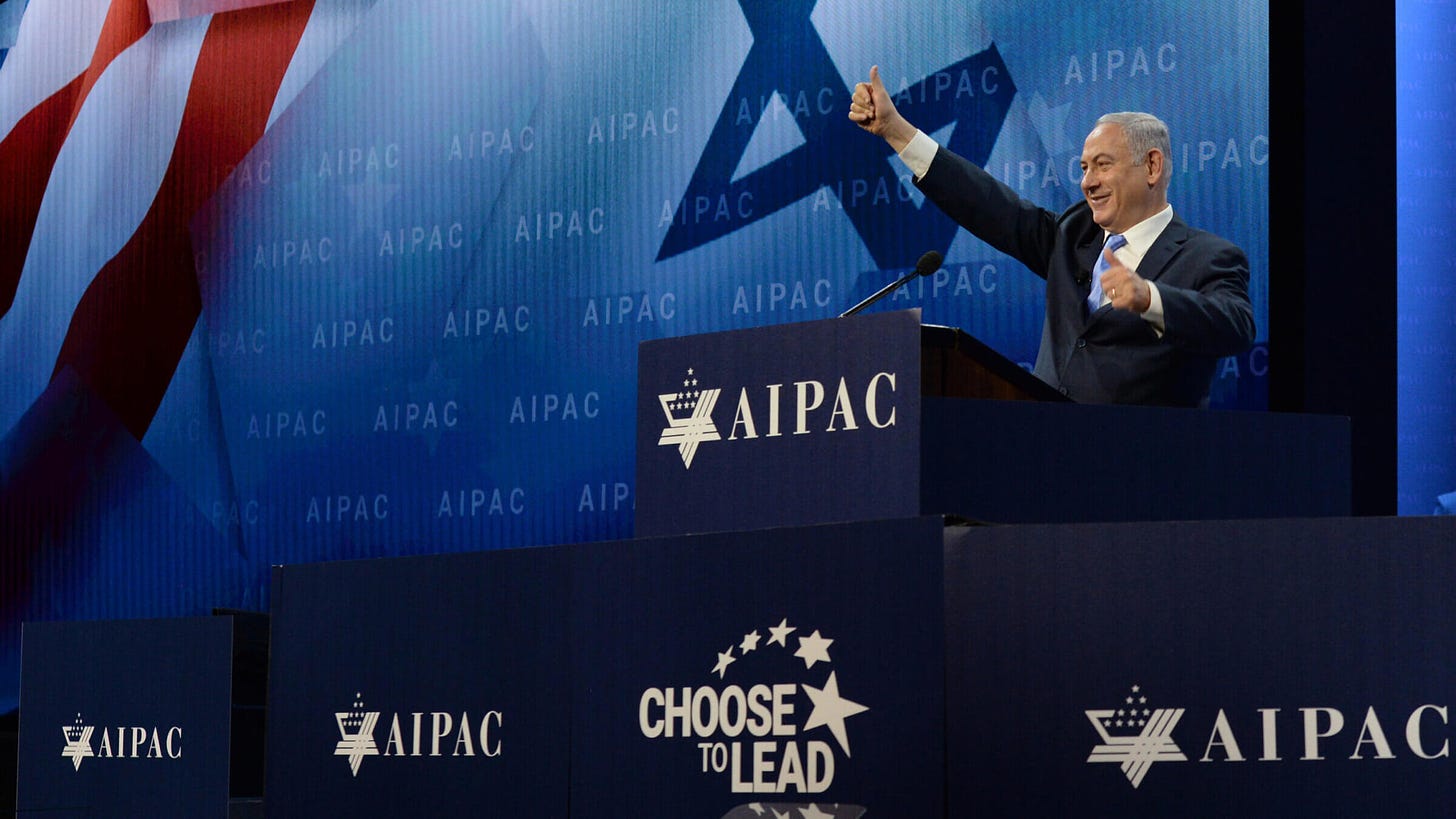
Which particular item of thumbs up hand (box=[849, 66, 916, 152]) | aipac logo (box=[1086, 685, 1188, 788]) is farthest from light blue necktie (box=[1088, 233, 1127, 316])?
aipac logo (box=[1086, 685, 1188, 788])

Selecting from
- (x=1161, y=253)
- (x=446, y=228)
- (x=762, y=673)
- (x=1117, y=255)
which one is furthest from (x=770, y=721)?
(x=446, y=228)

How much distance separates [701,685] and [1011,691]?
12.7 inches

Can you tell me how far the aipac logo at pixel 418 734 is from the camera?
6.36 ft

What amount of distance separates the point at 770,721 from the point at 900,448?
33 centimetres

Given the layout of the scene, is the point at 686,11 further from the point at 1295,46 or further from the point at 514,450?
the point at 1295,46

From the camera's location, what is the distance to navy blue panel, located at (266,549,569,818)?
1.90 metres

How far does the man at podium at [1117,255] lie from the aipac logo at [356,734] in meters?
1.63

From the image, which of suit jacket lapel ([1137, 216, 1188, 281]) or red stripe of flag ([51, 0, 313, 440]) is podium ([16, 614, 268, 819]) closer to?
suit jacket lapel ([1137, 216, 1188, 281])

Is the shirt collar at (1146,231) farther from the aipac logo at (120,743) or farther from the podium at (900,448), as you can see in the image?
the aipac logo at (120,743)

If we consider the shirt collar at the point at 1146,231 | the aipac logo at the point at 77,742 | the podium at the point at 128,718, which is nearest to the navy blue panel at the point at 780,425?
the podium at the point at 128,718

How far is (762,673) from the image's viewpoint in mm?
1726

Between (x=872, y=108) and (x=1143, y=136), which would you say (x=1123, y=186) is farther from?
(x=872, y=108)

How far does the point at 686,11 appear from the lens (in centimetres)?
518

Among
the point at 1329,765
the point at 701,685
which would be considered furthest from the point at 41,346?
the point at 1329,765
